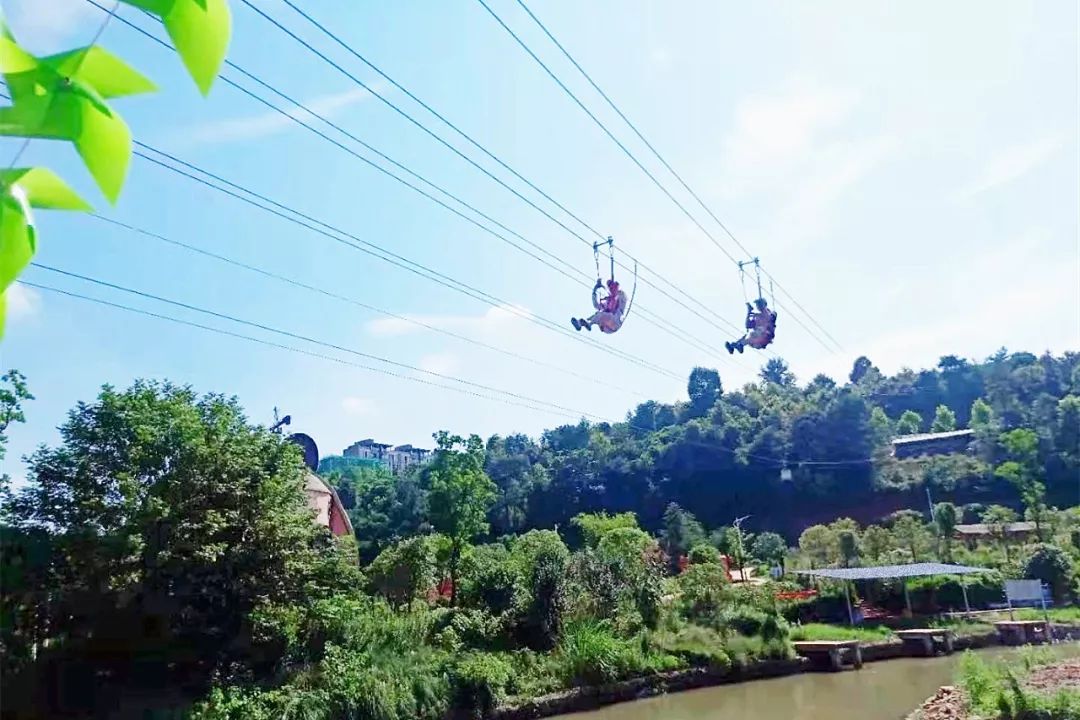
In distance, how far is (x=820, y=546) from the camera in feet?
76.9

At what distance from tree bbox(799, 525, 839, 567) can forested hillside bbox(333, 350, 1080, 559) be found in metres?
11.2

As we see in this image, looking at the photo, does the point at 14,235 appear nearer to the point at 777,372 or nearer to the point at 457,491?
the point at 457,491

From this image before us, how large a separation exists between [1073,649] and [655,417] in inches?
1541

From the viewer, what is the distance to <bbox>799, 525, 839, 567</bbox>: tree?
2300 cm

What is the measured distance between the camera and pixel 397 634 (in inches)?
463

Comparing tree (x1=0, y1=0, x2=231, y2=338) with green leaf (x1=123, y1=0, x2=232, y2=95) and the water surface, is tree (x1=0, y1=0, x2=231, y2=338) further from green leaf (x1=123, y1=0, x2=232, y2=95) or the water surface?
the water surface

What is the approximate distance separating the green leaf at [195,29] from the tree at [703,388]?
49425 millimetres

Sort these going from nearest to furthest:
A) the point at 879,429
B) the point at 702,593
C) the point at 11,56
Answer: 1. the point at 11,56
2. the point at 702,593
3. the point at 879,429

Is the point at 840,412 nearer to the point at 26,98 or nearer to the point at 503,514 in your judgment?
the point at 503,514

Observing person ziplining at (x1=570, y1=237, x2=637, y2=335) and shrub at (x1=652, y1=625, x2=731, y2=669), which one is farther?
shrub at (x1=652, y1=625, x2=731, y2=669)

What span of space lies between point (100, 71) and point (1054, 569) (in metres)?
23.5

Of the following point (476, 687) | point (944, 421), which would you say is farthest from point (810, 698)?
point (944, 421)

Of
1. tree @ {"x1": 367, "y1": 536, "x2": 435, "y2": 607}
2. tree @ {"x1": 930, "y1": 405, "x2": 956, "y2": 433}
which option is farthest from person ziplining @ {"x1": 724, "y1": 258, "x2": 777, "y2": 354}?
tree @ {"x1": 930, "y1": 405, "x2": 956, "y2": 433}

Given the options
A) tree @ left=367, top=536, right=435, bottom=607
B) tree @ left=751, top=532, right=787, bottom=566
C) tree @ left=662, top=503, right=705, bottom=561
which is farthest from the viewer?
tree @ left=662, top=503, right=705, bottom=561
